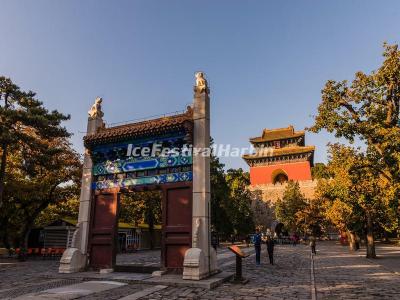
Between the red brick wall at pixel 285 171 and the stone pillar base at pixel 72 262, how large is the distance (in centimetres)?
4933

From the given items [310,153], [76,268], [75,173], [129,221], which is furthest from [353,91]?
[310,153]

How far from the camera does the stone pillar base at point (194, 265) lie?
10242 millimetres

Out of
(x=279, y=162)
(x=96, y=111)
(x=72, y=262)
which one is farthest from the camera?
(x=279, y=162)

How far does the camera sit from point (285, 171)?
58969 mm

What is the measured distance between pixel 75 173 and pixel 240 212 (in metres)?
30.3

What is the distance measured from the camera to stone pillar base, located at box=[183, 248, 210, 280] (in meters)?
10.2

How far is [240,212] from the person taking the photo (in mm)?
47344

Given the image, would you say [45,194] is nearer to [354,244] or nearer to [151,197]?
[151,197]

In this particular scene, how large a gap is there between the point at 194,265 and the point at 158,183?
3.56m

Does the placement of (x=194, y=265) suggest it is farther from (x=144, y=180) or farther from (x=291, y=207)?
(x=291, y=207)

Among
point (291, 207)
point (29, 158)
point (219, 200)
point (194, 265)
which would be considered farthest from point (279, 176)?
point (194, 265)

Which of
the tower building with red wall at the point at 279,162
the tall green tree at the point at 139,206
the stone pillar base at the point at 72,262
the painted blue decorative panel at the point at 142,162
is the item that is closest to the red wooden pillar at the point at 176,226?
the painted blue decorative panel at the point at 142,162

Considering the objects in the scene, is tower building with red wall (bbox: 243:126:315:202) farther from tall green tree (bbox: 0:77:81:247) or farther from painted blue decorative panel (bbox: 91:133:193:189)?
painted blue decorative panel (bbox: 91:133:193:189)

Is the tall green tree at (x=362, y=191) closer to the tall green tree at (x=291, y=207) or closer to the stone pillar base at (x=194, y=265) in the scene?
the stone pillar base at (x=194, y=265)
